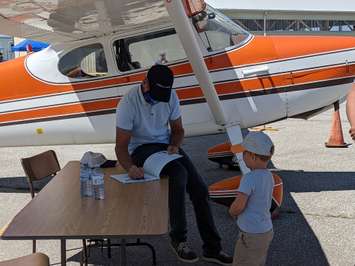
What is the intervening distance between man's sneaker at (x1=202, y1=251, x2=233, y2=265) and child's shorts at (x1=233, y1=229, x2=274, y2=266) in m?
0.78

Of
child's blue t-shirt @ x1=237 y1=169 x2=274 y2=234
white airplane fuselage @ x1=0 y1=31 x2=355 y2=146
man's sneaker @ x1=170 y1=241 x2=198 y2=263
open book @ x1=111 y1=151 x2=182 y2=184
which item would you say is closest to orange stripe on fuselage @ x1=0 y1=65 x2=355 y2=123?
white airplane fuselage @ x1=0 y1=31 x2=355 y2=146

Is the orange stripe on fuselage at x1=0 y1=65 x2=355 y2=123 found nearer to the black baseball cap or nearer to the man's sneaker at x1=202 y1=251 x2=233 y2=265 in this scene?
the black baseball cap

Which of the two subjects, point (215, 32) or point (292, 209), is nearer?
point (292, 209)

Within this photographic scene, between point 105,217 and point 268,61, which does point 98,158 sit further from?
point 268,61

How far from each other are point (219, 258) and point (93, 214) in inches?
59.7

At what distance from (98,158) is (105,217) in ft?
3.64

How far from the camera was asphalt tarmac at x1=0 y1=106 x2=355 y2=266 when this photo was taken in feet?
13.3

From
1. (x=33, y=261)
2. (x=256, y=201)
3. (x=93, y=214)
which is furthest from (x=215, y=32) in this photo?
(x=33, y=261)

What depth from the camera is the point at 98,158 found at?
3.62 meters

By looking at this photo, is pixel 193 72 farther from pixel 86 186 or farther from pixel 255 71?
pixel 86 186

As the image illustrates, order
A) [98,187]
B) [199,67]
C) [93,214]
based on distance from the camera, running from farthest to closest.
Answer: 1. [199,67]
2. [98,187]
3. [93,214]

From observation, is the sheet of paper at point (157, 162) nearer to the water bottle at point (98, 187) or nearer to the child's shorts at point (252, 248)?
the water bottle at point (98, 187)

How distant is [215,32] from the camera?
580 cm

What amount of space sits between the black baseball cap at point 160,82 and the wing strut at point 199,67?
29.0 inches
